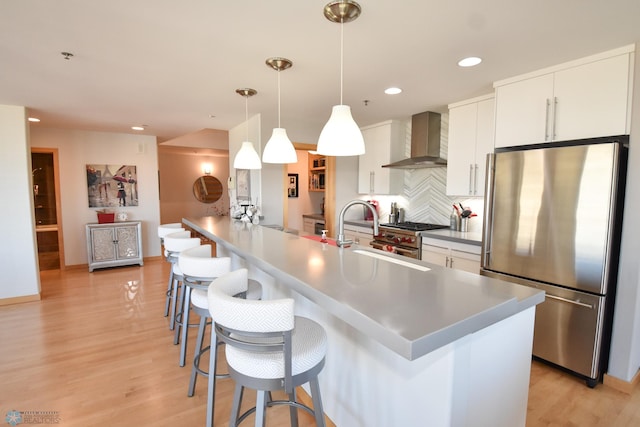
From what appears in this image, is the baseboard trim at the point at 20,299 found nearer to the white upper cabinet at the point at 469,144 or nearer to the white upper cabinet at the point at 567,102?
the white upper cabinet at the point at 469,144

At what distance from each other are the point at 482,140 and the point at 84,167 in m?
6.20

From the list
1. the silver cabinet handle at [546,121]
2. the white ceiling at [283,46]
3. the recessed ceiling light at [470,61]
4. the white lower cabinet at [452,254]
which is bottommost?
the white lower cabinet at [452,254]

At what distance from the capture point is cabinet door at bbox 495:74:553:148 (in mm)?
2469

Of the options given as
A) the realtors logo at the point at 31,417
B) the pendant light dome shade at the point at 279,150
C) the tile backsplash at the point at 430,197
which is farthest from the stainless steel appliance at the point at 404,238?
the realtors logo at the point at 31,417

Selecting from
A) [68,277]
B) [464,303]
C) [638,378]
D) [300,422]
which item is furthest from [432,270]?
[68,277]

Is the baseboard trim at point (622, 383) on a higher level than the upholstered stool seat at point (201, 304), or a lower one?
lower

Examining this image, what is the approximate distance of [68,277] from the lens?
16.1 ft

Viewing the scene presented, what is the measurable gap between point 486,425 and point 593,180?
183 cm

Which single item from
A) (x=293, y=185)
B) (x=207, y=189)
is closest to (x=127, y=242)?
(x=293, y=185)

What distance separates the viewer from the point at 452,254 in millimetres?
3217

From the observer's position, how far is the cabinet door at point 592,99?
6.88 ft

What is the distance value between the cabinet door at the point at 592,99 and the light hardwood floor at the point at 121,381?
1840mm

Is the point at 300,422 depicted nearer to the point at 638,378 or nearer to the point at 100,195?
the point at 638,378

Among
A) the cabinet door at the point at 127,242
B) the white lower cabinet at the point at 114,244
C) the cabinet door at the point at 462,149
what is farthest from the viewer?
the cabinet door at the point at 127,242
